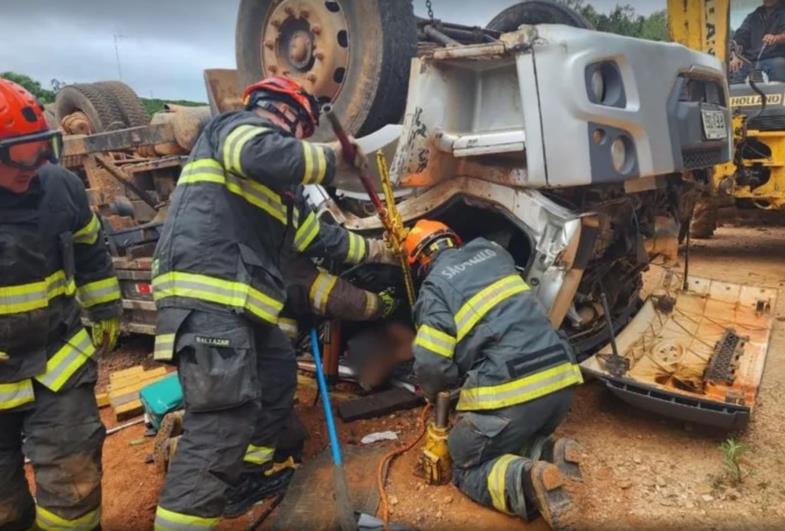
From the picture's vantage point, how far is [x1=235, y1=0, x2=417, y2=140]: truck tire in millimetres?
3162

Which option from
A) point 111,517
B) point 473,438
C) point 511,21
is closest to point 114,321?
point 111,517

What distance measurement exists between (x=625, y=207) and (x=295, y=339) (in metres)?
1.85

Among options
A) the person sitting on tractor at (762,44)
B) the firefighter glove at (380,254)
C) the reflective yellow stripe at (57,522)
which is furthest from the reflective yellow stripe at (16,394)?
the person sitting on tractor at (762,44)

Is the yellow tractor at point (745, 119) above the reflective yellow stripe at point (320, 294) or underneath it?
above

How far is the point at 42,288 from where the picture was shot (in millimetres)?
2338

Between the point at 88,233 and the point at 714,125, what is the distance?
3094 millimetres

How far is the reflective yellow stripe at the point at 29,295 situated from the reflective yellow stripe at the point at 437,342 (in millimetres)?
1413

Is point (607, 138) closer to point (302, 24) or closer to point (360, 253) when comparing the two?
point (360, 253)

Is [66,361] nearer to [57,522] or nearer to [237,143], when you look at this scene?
[57,522]

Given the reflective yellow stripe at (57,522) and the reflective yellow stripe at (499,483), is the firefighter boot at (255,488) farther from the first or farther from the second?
the reflective yellow stripe at (499,483)

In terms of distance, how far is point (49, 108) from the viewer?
25.3ft

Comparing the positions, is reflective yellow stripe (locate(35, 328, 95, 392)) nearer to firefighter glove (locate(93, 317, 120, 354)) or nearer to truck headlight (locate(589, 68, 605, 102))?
firefighter glove (locate(93, 317, 120, 354))

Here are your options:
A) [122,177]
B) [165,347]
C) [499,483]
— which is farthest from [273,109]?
[122,177]

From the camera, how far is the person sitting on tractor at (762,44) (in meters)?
6.49
